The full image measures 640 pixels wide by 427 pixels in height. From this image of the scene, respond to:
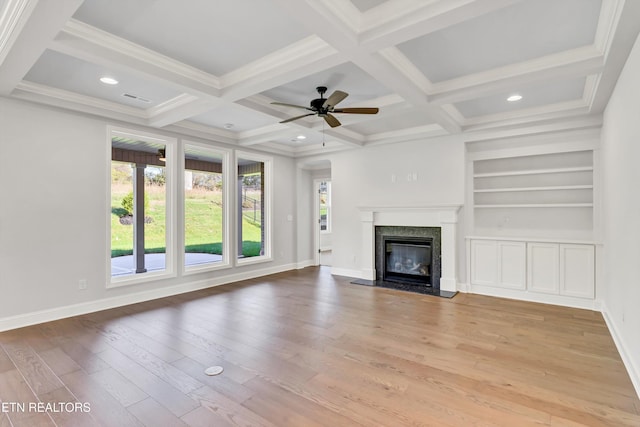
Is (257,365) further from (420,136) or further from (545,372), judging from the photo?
(420,136)

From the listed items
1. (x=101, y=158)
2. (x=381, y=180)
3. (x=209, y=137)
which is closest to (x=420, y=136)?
(x=381, y=180)

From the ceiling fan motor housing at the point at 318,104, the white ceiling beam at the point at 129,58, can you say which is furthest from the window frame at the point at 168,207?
the ceiling fan motor housing at the point at 318,104

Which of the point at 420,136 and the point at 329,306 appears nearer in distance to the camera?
the point at 329,306

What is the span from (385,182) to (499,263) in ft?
7.78

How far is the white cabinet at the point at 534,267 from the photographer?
4.48 meters

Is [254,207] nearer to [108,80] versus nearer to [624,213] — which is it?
[108,80]

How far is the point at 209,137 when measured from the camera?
569 cm

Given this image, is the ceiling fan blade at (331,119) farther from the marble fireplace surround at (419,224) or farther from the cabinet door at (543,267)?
the cabinet door at (543,267)

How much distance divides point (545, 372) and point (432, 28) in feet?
9.48

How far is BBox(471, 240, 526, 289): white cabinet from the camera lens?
4934 mm

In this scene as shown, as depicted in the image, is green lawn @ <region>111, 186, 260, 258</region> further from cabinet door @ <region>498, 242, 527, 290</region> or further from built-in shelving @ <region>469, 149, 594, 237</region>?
cabinet door @ <region>498, 242, 527, 290</region>

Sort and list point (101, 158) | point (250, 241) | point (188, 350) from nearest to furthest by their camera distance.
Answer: point (188, 350)
point (101, 158)
point (250, 241)

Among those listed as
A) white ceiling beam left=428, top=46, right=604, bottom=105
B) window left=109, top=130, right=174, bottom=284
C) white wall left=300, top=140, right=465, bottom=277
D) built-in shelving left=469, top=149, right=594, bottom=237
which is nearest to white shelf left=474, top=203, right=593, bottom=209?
built-in shelving left=469, top=149, right=594, bottom=237

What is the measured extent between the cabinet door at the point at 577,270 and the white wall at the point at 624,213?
49 centimetres
